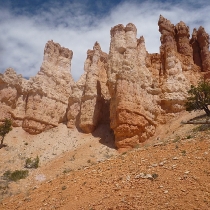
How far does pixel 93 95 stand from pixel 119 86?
6890mm

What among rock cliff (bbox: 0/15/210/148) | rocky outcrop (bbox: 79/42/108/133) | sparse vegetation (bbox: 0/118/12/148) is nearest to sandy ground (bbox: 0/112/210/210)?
sparse vegetation (bbox: 0/118/12/148)

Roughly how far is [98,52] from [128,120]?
17.9 metres

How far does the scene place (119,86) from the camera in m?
31.1

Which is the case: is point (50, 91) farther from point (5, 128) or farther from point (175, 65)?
point (175, 65)

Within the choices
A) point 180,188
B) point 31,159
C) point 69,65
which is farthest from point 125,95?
point 180,188

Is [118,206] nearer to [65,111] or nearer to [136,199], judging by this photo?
[136,199]

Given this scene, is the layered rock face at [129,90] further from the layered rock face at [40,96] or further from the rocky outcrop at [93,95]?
the layered rock face at [40,96]

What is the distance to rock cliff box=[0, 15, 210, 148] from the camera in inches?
1208

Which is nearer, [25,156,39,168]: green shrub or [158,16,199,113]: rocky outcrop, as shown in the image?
[25,156,39,168]: green shrub

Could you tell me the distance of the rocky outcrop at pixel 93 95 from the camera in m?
35.3

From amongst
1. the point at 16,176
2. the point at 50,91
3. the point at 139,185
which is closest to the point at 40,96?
the point at 50,91

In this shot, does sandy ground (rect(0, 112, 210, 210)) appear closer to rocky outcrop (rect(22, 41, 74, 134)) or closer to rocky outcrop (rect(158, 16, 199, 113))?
rocky outcrop (rect(22, 41, 74, 134))

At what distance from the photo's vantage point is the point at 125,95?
30.4 m

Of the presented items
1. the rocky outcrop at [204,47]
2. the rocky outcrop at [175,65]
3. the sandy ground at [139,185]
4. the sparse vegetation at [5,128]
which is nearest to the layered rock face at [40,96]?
the sparse vegetation at [5,128]
